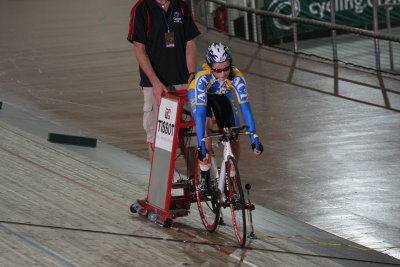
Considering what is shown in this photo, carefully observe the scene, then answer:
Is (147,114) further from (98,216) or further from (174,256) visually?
(174,256)

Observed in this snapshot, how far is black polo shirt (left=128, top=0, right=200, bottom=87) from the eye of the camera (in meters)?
5.03

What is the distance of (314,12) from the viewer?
1427cm

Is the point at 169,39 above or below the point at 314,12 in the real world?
below

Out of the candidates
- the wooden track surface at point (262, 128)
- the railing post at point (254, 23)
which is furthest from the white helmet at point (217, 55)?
the railing post at point (254, 23)

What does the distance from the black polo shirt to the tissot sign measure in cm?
31

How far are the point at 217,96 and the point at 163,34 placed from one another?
0.72 m

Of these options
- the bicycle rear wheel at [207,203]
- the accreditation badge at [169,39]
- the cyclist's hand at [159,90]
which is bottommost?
the bicycle rear wheel at [207,203]

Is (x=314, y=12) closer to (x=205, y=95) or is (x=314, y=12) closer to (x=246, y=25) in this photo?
(x=246, y=25)

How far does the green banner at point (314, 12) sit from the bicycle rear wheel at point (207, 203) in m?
9.33

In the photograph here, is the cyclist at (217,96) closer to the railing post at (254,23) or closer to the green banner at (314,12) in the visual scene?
the green banner at (314,12)

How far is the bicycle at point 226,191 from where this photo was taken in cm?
440

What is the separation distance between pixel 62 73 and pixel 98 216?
7.46 metres

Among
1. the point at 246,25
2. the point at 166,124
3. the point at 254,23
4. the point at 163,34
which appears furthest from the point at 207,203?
the point at 246,25

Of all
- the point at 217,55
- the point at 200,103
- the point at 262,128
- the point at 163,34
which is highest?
the point at 163,34
